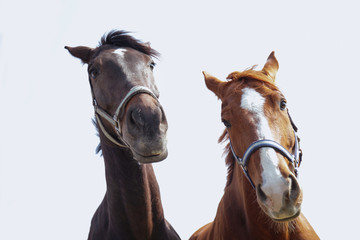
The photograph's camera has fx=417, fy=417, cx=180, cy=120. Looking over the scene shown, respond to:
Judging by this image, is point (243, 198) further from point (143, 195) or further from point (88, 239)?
point (88, 239)

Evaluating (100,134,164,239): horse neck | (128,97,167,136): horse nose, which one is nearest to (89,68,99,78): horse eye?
(100,134,164,239): horse neck

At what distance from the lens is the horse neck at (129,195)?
184 inches

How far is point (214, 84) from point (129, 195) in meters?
1.61

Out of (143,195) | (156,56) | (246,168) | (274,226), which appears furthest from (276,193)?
(156,56)

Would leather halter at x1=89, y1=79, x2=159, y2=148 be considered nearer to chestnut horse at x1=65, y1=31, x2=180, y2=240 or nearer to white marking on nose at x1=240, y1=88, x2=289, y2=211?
chestnut horse at x1=65, y1=31, x2=180, y2=240

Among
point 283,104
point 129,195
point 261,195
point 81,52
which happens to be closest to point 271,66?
point 283,104

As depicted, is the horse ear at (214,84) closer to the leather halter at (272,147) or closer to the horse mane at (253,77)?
the horse mane at (253,77)

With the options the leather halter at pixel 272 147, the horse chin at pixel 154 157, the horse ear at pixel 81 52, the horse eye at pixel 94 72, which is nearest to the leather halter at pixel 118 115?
the horse eye at pixel 94 72

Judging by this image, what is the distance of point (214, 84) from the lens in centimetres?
491

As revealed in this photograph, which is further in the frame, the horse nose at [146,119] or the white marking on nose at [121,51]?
the white marking on nose at [121,51]

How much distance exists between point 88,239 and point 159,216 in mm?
1059

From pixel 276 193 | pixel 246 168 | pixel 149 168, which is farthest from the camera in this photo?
pixel 149 168

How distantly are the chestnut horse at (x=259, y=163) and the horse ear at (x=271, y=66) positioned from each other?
0.05 feet

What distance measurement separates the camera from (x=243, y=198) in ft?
14.1
